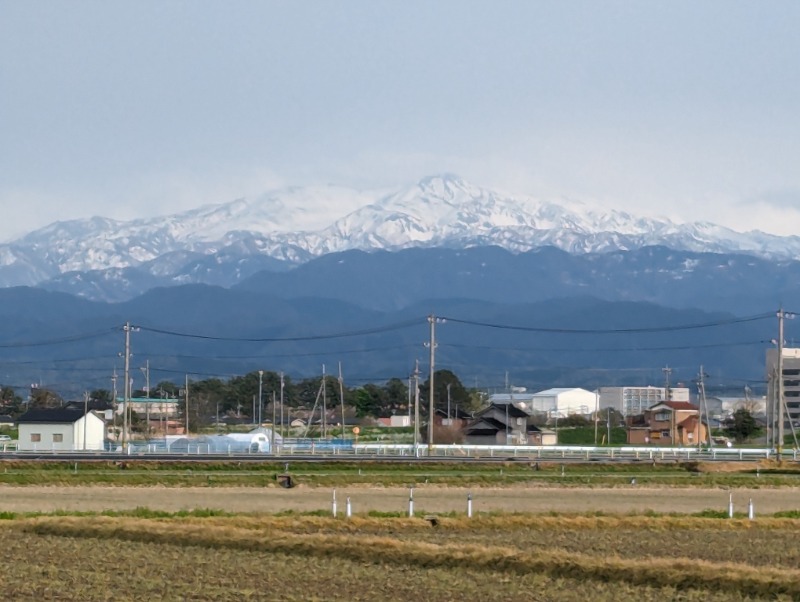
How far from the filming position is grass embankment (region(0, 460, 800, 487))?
48812 mm

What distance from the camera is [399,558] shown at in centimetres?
2466

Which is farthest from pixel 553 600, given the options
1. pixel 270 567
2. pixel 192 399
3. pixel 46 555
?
pixel 192 399

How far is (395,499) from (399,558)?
16.5 meters

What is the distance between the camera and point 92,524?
29484 millimetres

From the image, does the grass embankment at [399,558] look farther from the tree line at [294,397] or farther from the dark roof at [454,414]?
the tree line at [294,397]

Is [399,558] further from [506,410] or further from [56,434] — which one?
[506,410]

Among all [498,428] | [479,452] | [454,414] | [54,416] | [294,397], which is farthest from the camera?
[294,397]

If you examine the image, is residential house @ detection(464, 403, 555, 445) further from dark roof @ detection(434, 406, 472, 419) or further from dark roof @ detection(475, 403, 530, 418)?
dark roof @ detection(434, 406, 472, 419)

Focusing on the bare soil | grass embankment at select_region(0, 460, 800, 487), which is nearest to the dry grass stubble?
the bare soil

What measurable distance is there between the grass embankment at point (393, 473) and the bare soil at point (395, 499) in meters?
2.17

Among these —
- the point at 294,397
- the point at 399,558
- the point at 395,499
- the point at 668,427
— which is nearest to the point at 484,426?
the point at 668,427

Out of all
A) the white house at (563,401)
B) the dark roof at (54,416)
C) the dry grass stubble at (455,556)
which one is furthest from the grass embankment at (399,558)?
the white house at (563,401)

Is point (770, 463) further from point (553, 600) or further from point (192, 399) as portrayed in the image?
point (192, 399)

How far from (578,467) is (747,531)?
1135 inches
